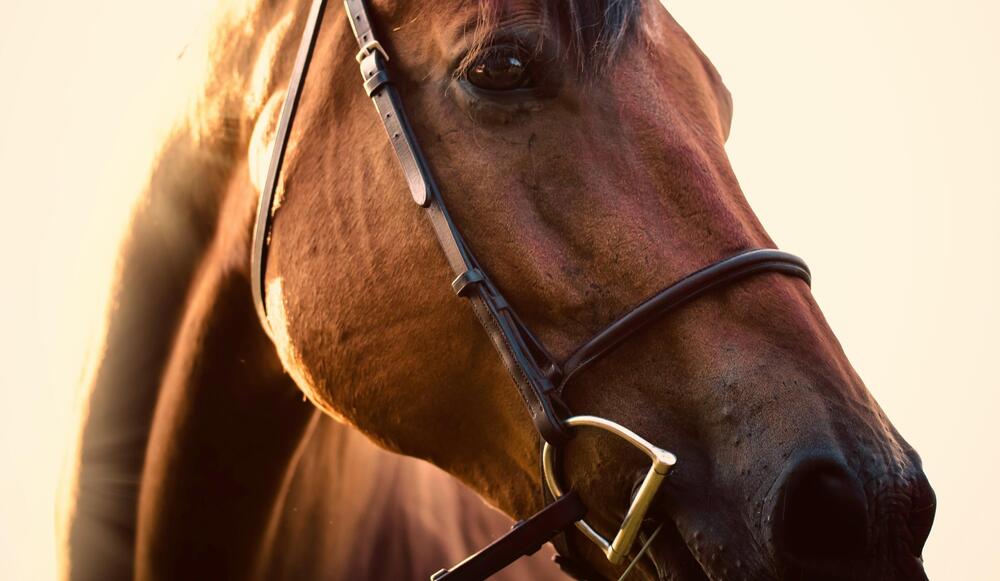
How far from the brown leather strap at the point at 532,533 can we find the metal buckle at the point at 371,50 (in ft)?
3.70

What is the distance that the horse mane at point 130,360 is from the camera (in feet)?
7.79

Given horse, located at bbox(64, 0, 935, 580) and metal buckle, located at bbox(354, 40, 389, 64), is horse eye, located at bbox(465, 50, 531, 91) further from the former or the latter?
metal buckle, located at bbox(354, 40, 389, 64)

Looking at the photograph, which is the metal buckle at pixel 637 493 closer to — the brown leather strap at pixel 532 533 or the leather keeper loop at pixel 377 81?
the brown leather strap at pixel 532 533

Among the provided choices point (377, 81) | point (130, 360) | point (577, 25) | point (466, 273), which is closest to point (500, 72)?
point (577, 25)

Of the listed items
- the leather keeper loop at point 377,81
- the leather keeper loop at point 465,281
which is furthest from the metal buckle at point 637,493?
the leather keeper loop at point 377,81

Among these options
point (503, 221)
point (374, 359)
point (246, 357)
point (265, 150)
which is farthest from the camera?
point (246, 357)

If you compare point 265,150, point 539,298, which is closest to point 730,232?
point 539,298

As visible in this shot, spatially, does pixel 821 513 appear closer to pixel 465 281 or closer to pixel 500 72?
pixel 465 281

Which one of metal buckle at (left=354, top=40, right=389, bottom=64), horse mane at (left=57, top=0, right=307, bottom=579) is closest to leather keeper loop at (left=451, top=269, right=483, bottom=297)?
metal buckle at (left=354, top=40, right=389, bottom=64)

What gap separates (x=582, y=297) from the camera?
162 centimetres

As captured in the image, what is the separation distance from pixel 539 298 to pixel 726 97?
1.14 meters

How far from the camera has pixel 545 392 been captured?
62.1 inches

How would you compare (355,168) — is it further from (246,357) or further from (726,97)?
(726,97)

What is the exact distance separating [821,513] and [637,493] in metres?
0.32
